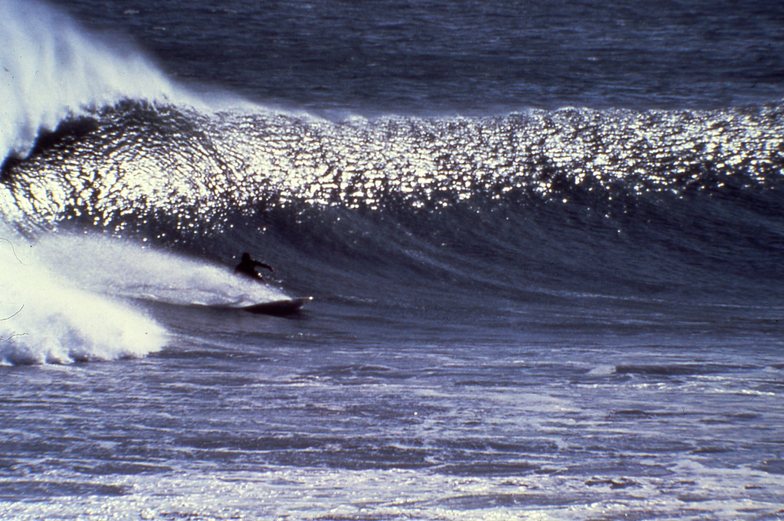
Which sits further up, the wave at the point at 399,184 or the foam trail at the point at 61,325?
the wave at the point at 399,184

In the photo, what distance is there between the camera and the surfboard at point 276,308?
37.0 feet

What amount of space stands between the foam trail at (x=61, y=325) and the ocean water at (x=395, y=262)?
0.03m

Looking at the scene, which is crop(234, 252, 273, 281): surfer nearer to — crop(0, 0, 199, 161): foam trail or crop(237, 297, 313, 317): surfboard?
crop(237, 297, 313, 317): surfboard

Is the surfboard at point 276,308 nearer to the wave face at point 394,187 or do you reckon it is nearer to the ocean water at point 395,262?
the ocean water at point 395,262

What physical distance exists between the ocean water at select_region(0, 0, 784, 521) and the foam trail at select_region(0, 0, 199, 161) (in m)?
0.07

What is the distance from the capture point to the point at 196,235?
46.7 feet

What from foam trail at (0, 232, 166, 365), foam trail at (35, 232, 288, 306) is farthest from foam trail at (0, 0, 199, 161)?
foam trail at (0, 232, 166, 365)

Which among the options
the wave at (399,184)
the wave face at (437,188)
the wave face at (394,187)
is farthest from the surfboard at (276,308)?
the wave face at (437,188)

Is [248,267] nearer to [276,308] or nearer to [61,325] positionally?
[276,308]

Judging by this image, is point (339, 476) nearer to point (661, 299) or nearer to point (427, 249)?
point (661, 299)

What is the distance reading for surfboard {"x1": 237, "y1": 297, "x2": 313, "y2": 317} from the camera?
11266 mm

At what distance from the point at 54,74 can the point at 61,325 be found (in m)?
9.92

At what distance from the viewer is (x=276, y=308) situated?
447 inches

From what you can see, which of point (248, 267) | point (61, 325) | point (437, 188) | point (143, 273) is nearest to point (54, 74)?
point (437, 188)
